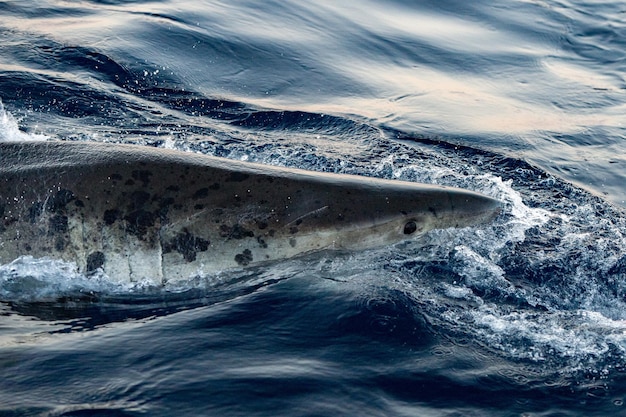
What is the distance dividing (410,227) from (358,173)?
8.13 feet

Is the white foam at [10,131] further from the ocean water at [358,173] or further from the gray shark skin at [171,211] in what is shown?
the gray shark skin at [171,211]

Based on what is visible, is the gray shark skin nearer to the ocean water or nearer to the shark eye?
the shark eye

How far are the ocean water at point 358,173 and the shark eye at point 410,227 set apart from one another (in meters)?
0.15

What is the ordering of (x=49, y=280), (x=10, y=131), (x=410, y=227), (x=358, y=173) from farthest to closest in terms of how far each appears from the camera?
(x=358, y=173) < (x=10, y=131) < (x=410, y=227) < (x=49, y=280)

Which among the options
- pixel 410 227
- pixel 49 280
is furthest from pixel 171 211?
pixel 410 227

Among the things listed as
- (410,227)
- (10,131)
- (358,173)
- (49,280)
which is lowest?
(49,280)

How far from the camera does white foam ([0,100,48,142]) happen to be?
8.20m

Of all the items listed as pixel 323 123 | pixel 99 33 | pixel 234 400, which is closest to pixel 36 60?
pixel 99 33

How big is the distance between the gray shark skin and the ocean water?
14 centimetres

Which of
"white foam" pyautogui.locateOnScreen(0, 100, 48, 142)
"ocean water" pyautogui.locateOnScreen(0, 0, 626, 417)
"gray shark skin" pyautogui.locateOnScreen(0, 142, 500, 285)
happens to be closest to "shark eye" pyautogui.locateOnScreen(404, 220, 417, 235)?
"gray shark skin" pyautogui.locateOnScreen(0, 142, 500, 285)

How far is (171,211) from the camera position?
6.06m

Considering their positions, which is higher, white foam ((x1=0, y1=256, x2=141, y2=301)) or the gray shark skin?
the gray shark skin

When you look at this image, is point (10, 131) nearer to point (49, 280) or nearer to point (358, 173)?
point (49, 280)

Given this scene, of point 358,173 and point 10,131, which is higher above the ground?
point 10,131
